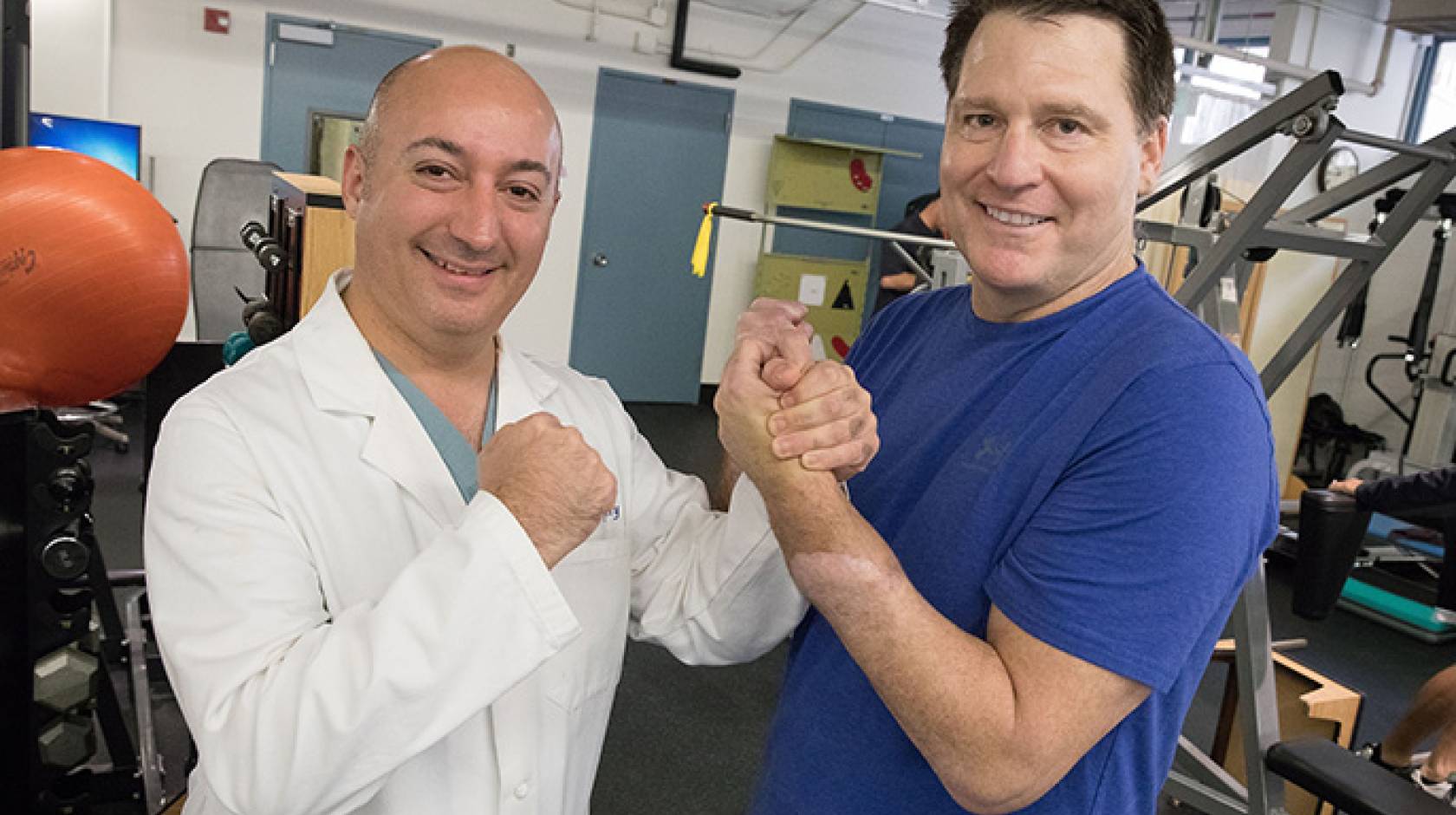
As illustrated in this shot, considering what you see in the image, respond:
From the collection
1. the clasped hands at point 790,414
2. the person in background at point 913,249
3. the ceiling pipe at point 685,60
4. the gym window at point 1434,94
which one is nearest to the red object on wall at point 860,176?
the ceiling pipe at point 685,60

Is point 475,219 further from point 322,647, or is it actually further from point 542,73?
point 542,73

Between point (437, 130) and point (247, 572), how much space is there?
0.54 metres

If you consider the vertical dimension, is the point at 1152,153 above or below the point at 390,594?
above

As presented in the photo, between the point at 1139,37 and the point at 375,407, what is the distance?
91 centimetres

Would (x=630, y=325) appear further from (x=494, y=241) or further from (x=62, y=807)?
(x=494, y=241)

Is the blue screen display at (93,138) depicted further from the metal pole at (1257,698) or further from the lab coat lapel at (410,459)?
the metal pole at (1257,698)

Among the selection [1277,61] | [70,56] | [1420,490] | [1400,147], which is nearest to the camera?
[1400,147]

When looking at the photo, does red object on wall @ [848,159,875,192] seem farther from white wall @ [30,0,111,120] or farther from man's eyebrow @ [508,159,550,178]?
man's eyebrow @ [508,159,550,178]

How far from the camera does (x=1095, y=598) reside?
93 cm

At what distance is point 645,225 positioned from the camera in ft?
23.6

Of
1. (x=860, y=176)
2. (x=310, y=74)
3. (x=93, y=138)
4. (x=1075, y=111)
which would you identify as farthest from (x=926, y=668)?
(x=860, y=176)

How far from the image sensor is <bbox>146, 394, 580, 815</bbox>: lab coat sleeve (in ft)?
2.91

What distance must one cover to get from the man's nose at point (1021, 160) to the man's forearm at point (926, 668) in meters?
0.40

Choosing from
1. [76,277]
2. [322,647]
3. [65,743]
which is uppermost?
[76,277]
